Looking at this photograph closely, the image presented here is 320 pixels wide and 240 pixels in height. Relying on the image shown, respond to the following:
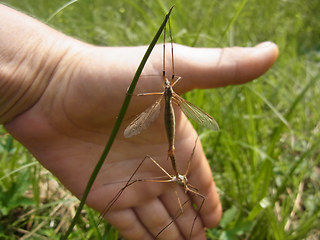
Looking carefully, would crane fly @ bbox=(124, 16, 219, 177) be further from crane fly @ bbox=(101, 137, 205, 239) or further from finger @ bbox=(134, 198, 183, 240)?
finger @ bbox=(134, 198, 183, 240)

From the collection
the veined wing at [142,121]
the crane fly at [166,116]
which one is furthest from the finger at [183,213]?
the veined wing at [142,121]

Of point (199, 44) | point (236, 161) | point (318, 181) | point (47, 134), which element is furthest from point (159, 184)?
point (199, 44)

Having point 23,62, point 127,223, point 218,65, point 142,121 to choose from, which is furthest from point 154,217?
point 23,62

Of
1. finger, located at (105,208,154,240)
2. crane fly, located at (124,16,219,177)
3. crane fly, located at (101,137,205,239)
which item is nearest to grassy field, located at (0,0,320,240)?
finger, located at (105,208,154,240)

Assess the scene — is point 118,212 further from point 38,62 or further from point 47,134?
point 38,62

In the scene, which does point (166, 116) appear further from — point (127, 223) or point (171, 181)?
point (127, 223)

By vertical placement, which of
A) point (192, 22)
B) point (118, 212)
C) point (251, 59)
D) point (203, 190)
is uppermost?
point (192, 22)

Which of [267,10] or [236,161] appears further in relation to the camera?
[267,10]

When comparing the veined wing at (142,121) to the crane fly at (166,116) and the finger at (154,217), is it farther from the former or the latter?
the finger at (154,217)
